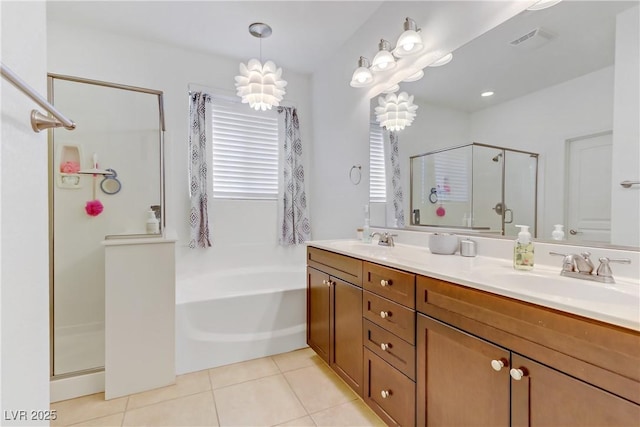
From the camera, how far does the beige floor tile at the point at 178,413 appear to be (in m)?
1.52

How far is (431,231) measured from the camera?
186 cm

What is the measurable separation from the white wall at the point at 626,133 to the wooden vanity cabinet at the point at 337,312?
1.06 metres

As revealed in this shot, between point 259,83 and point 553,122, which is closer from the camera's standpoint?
point 553,122

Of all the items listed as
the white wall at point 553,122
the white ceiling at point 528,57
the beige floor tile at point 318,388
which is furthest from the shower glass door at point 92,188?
the white wall at point 553,122

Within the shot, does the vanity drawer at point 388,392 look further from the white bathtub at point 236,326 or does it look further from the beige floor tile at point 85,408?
the beige floor tile at point 85,408

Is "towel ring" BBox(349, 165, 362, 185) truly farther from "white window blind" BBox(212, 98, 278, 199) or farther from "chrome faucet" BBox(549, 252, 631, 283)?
"chrome faucet" BBox(549, 252, 631, 283)

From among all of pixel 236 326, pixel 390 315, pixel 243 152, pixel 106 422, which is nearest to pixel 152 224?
pixel 236 326

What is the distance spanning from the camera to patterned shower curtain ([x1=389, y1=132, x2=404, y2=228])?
2123 mm

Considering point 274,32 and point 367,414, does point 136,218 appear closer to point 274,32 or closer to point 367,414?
point 274,32

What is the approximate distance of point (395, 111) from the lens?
2148mm

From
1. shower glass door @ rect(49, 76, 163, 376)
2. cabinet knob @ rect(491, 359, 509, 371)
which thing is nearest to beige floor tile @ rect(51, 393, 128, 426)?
shower glass door @ rect(49, 76, 163, 376)

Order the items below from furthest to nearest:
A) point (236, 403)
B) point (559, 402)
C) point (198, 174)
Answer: point (198, 174) < point (236, 403) < point (559, 402)

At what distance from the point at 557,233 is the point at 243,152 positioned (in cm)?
269

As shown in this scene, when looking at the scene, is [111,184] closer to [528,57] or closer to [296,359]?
[296,359]
